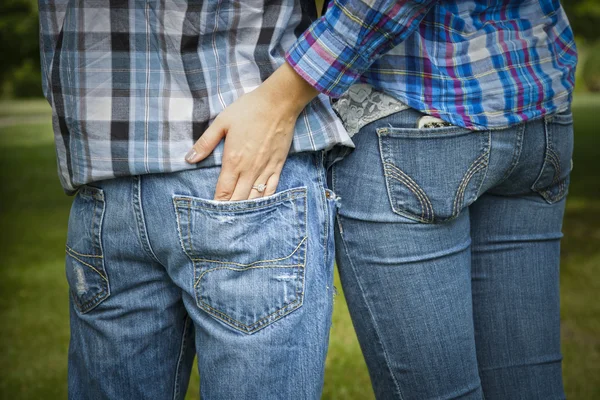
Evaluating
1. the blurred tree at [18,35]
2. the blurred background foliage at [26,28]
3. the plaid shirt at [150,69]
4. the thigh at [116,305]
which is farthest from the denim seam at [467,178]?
the blurred tree at [18,35]

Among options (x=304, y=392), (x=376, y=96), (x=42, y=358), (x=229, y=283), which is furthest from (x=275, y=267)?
(x=42, y=358)

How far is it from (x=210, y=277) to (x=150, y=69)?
34 cm

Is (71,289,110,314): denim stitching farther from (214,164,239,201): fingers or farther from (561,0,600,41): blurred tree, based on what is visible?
(561,0,600,41): blurred tree

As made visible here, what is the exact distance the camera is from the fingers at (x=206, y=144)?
104cm

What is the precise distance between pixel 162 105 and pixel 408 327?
0.58 metres

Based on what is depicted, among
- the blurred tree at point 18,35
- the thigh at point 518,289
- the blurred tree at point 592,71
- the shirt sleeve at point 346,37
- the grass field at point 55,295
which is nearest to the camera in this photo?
the shirt sleeve at point 346,37

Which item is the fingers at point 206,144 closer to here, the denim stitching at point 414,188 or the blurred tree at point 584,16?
the denim stitching at point 414,188

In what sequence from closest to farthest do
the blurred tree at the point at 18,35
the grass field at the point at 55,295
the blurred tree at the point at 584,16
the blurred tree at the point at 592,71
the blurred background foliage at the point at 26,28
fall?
the grass field at the point at 55,295, the blurred tree at the point at 584,16, the blurred background foliage at the point at 26,28, the blurred tree at the point at 18,35, the blurred tree at the point at 592,71

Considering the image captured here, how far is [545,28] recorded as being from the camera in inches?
47.0

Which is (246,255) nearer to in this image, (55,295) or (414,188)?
(414,188)

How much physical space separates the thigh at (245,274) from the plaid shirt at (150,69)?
0.07 m

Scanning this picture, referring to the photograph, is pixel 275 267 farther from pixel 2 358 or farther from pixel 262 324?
pixel 2 358

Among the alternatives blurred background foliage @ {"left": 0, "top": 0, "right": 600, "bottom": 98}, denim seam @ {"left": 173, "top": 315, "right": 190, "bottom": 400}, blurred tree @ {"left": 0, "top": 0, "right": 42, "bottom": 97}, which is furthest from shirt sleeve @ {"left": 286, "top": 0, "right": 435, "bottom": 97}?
blurred tree @ {"left": 0, "top": 0, "right": 42, "bottom": 97}

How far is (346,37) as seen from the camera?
3.41 ft
